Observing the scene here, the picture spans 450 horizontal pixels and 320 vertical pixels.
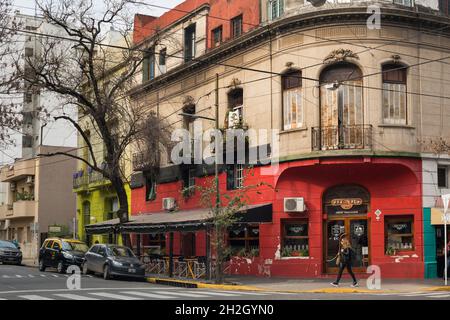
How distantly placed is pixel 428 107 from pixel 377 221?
5.40 metres

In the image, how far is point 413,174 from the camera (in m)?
27.4

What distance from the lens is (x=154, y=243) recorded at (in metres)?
40.1

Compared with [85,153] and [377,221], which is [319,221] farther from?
[85,153]

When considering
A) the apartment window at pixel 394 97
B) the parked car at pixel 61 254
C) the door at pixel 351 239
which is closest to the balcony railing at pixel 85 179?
the parked car at pixel 61 254

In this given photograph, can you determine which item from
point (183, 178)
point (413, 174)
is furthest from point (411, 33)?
point (183, 178)

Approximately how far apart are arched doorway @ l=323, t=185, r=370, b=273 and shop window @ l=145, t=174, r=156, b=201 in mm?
14428

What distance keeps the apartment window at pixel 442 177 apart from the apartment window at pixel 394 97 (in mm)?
2717

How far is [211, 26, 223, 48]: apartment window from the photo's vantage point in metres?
34.3

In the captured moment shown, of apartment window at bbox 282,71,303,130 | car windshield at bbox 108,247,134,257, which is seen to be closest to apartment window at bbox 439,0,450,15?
apartment window at bbox 282,71,303,130

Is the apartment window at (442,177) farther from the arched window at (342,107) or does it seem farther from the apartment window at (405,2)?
the apartment window at (405,2)

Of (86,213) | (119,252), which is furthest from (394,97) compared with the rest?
(86,213)

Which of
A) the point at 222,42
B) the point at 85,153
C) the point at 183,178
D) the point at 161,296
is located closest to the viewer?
the point at 161,296

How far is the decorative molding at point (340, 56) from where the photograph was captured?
27.8 meters

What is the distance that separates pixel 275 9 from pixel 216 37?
523 centimetres
